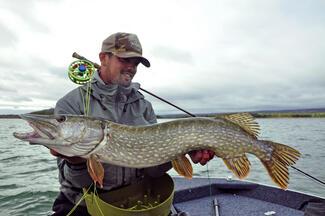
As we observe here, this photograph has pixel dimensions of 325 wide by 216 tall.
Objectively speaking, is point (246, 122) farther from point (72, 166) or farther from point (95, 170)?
point (72, 166)

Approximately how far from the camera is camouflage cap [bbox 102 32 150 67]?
2.97m

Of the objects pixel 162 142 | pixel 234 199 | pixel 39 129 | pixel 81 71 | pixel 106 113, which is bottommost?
pixel 234 199

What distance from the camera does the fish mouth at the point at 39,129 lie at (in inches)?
87.0

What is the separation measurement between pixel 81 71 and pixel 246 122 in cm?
165

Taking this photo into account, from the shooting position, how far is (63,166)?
2.69 m

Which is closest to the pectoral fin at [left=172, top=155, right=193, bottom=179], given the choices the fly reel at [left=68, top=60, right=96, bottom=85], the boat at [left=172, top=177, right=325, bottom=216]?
the fly reel at [left=68, top=60, right=96, bottom=85]

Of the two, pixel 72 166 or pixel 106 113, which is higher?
pixel 106 113

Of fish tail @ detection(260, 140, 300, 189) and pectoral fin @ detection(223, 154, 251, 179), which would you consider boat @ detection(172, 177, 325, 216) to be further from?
fish tail @ detection(260, 140, 300, 189)

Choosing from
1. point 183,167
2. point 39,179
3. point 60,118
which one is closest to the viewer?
point 60,118

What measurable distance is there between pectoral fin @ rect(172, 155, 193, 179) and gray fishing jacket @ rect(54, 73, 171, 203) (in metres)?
0.24

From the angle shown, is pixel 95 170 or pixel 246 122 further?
pixel 246 122

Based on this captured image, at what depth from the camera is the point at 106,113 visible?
284cm

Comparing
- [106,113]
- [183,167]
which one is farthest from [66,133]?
[183,167]

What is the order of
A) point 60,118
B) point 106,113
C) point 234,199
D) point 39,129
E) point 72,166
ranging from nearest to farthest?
point 39,129
point 60,118
point 72,166
point 106,113
point 234,199
